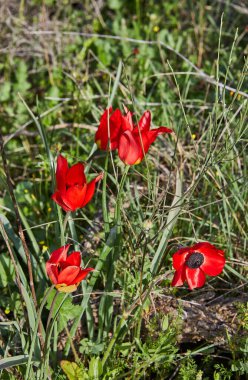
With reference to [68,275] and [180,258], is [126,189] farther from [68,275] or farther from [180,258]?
[68,275]

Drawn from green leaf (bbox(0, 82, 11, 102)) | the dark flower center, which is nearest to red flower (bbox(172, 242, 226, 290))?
the dark flower center


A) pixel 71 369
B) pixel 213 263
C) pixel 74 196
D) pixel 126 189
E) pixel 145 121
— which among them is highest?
pixel 145 121

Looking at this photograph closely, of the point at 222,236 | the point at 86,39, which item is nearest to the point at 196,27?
the point at 86,39

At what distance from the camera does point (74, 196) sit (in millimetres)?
1429

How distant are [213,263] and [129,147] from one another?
1.20ft

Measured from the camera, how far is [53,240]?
2.14 meters

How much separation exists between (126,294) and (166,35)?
1.82 m

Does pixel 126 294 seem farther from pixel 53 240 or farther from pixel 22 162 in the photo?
pixel 22 162

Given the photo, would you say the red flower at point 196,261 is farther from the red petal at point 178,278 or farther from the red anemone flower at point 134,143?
the red anemone flower at point 134,143

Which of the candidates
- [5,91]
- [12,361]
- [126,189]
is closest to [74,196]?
[12,361]

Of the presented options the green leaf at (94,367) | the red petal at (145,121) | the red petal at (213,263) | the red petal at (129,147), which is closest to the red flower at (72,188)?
the red petal at (129,147)

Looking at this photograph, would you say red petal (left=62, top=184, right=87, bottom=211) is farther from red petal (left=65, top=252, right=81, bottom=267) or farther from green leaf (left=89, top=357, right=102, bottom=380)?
green leaf (left=89, top=357, right=102, bottom=380)

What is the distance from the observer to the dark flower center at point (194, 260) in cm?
146

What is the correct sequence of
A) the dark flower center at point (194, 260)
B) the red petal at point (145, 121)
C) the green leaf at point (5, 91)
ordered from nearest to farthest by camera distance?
the dark flower center at point (194, 260) < the red petal at point (145, 121) < the green leaf at point (5, 91)
